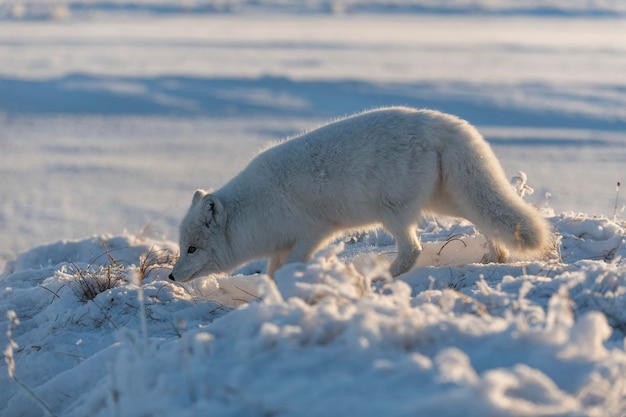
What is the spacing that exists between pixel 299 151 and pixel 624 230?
2.25 meters

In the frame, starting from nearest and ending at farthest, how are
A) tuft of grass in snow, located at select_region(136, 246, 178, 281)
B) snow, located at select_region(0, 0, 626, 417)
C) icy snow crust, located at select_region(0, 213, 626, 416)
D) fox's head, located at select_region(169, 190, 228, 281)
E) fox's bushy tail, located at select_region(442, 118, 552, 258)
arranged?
icy snow crust, located at select_region(0, 213, 626, 416), snow, located at select_region(0, 0, 626, 417), fox's bushy tail, located at select_region(442, 118, 552, 258), fox's head, located at select_region(169, 190, 228, 281), tuft of grass in snow, located at select_region(136, 246, 178, 281)

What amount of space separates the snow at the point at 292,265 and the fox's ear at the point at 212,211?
0.40m

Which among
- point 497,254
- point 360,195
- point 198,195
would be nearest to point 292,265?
point 360,195

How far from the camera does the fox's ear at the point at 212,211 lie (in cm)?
492

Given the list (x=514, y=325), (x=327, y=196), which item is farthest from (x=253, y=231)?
(x=514, y=325)

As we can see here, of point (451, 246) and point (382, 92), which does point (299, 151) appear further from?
point (382, 92)

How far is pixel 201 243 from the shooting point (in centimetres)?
505

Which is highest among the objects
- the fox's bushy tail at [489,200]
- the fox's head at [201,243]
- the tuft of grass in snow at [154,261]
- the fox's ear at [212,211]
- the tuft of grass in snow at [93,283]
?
the fox's bushy tail at [489,200]

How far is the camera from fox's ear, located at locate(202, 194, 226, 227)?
4.92 m

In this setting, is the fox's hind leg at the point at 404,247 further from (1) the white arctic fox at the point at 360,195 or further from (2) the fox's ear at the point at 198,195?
(2) the fox's ear at the point at 198,195

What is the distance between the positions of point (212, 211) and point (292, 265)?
1.69m

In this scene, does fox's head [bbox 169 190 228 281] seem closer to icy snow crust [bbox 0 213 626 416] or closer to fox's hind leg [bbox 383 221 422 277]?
fox's hind leg [bbox 383 221 422 277]

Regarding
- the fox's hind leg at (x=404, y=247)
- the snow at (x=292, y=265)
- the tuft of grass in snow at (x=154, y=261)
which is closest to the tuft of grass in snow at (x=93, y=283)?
the snow at (x=292, y=265)

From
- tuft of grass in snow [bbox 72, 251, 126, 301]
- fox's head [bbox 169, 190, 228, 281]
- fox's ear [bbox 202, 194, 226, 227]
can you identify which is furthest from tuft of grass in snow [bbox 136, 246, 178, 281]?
fox's ear [bbox 202, 194, 226, 227]
